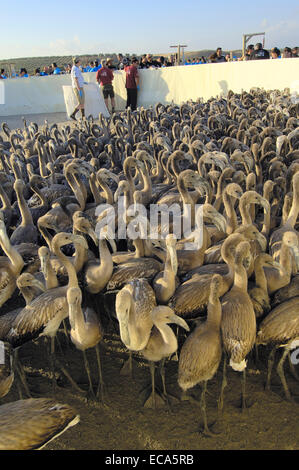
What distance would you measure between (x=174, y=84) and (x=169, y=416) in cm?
2076

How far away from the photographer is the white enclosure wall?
17453mm

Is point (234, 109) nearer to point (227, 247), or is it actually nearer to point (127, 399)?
point (227, 247)

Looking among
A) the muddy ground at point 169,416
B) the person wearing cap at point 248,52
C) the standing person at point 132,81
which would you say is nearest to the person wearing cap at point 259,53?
the person wearing cap at point 248,52

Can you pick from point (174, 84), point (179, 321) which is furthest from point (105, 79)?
point (179, 321)

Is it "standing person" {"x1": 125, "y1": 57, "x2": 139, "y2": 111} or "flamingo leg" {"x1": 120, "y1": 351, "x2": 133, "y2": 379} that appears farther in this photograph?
"standing person" {"x1": 125, "y1": 57, "x2": 139, "y2": 111}

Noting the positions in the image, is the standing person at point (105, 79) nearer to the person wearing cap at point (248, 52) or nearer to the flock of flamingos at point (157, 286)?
the person wearing cap at point (248, 52)

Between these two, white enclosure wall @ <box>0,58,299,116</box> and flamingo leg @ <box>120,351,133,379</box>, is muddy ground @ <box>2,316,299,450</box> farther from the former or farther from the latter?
white enclosure wall @ <box>0,58,299,116</box>

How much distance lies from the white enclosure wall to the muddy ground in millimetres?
14859

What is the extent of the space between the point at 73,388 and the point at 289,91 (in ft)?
49.1

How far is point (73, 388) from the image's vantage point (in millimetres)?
4559

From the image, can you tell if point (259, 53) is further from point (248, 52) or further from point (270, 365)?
point (270, 365)

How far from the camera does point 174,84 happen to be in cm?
2216

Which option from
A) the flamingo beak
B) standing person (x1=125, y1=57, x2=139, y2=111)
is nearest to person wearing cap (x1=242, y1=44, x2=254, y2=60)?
standing person (x1=125, y1=57, x2=139, y2=111)

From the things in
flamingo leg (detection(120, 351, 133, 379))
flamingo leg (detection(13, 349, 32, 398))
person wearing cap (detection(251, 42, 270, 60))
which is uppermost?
person wearing cap (detection(251, 42, 270, 60))
